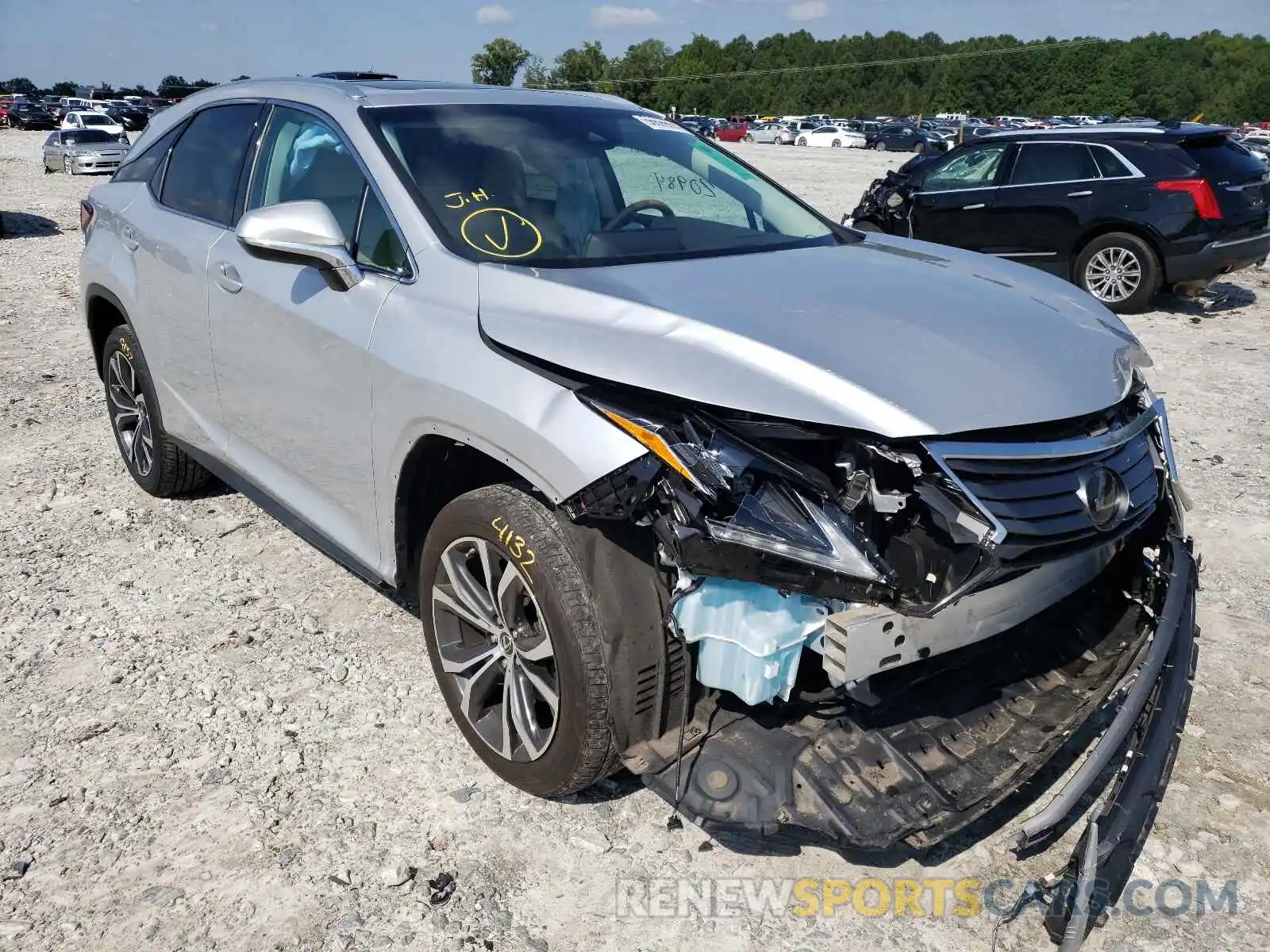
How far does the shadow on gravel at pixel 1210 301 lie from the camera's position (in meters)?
9.96

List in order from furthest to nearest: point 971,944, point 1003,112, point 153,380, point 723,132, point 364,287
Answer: point 1003,112 < point 723,132 < point 153,380 < point 364,287 < point 971,944

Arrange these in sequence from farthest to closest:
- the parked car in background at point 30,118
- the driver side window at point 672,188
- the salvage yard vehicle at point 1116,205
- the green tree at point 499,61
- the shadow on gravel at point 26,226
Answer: the green tree at point 499,61
the parked car in background at point 30,118
the shadow on gravel at point 26,226
the salvage yard vehicle at point 1116,205
the driver side window at point 672,188

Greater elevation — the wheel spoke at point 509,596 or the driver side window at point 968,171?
the driver side window at point 968,171

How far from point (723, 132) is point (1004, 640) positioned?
57.0 meters

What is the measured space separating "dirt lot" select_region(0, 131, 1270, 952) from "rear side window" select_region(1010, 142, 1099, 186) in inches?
240

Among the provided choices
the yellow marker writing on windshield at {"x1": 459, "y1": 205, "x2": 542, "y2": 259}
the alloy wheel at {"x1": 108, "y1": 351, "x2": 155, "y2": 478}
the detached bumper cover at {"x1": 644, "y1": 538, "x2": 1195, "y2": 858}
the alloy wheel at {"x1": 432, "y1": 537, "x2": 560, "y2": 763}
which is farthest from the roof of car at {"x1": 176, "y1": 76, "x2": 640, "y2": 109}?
the detached bumper cover at {"x1": 644, "y1": 538, "x2": 1195, "y2": 858}

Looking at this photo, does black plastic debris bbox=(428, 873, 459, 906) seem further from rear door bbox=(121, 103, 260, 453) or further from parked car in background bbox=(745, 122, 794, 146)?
parked car in background bbox=(745, 122, 794, 146)

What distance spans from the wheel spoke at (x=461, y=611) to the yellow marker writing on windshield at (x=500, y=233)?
38.6 inches

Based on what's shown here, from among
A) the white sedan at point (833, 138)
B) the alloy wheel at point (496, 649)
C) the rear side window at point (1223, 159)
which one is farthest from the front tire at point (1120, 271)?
the white sedan at point (833, 138)

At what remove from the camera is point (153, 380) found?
446 centimetres

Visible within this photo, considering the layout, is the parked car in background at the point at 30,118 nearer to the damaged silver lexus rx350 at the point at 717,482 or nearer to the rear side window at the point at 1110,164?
the rear side window at the point at 1110,164

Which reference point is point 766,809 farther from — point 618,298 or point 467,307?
point 467,307

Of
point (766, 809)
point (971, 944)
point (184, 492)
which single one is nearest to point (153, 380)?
point (184, 492)

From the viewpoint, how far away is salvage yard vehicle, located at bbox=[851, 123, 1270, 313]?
9.20 m
